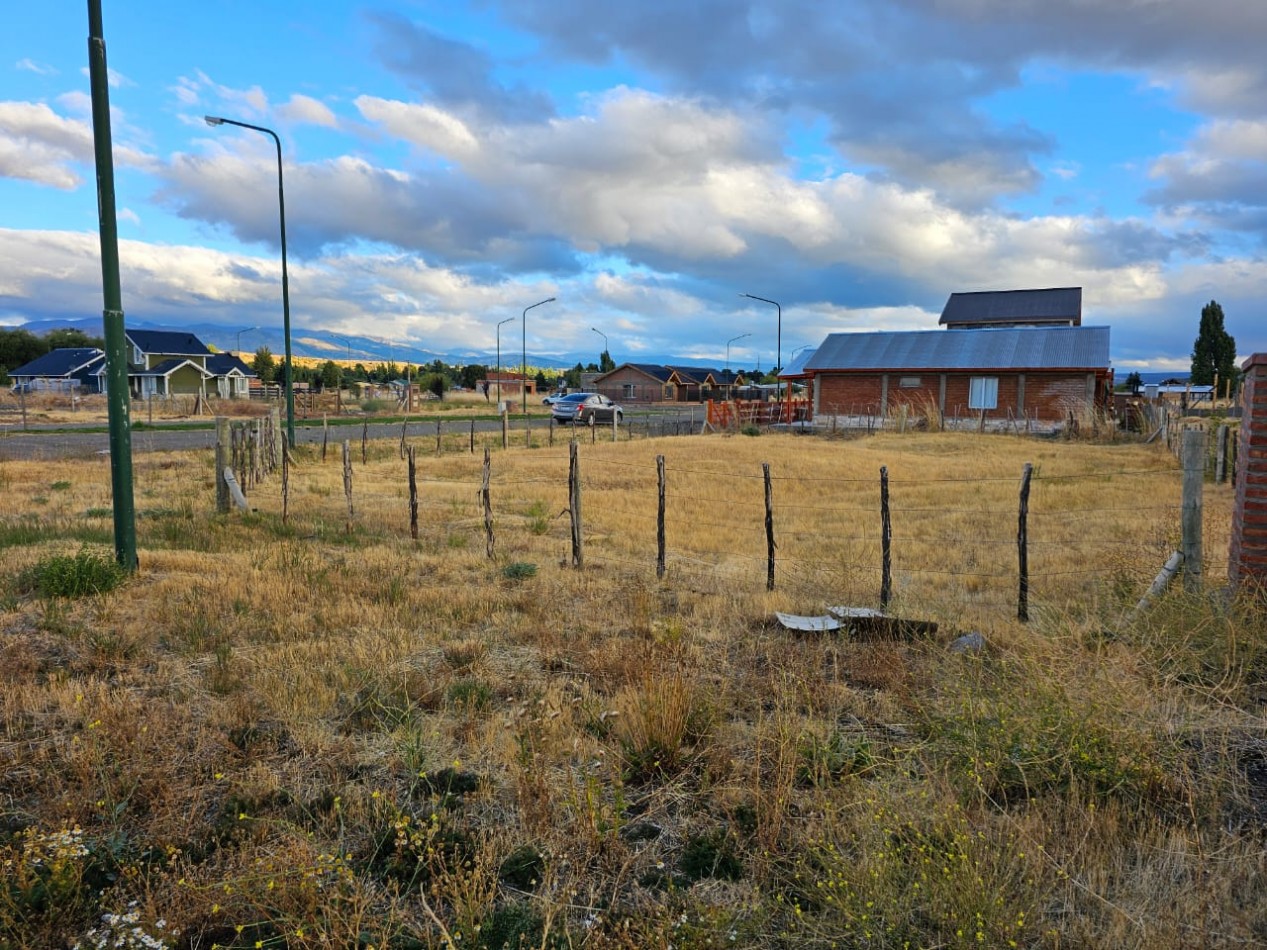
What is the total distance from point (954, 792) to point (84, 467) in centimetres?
2145

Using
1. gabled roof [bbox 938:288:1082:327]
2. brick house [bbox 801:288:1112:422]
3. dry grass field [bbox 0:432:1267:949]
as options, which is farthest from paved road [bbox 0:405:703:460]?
gabled roof [bbox 938:288:1082:327]

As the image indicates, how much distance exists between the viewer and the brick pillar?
6.56 metres

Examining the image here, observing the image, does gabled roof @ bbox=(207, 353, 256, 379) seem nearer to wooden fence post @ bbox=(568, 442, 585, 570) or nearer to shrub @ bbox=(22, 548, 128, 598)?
shrub @ bbox=(22, 548, 128, 598)

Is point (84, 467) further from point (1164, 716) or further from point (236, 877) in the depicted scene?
point (1164, 716)

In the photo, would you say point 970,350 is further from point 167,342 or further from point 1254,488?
point 167,342

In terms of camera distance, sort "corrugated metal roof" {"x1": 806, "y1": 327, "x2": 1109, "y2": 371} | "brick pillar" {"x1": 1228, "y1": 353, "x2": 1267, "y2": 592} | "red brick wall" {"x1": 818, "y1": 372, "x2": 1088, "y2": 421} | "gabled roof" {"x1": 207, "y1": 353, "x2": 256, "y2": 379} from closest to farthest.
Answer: "brick pillar" {"x1": 1228, "y1": 353, "x2": 1267, "y2": 592} < "red brick wall" {"x1": 818, "y1": 372, "x2": 1088, "y2": 421} < "corrugated metal roof" {"x1": 806, "y1": 327, "x2": 1109, "y2": 371} < "gabled roof" {"x1": 207, "y1": 353, "x2": 256, "y2": 379}

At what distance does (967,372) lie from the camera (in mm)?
38031

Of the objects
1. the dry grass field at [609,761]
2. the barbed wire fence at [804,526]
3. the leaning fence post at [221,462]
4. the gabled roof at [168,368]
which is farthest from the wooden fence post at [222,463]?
the gabled roof at [168,368]

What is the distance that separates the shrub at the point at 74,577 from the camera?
7.53 meters

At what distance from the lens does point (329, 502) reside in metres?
14.6

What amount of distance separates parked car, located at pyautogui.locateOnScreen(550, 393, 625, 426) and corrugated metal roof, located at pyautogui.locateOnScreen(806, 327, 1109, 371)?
10644 millimetres

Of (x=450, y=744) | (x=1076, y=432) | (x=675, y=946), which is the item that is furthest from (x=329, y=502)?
(x=1076, y=432)

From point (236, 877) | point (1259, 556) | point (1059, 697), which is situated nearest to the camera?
point (236, 877)

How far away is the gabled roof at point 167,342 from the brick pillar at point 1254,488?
87363 mm
